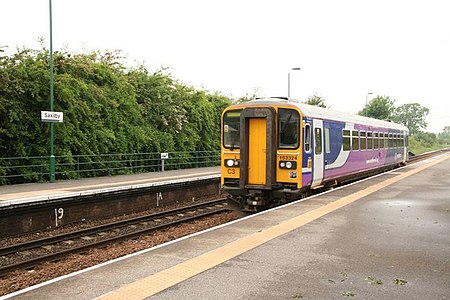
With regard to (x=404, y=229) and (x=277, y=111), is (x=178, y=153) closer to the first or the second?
(x=277, y=111)

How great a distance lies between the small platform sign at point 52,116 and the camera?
50.0ft

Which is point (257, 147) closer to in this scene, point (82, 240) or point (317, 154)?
point (317, 154)

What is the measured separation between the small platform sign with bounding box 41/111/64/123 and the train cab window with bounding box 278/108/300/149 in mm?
9128

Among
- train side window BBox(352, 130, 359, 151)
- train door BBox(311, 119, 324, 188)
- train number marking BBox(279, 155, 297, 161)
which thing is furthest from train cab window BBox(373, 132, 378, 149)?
train number marking BBox(279, 155, 297, 161)

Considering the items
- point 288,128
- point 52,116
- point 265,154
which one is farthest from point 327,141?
point 52,116

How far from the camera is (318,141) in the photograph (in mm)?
12070

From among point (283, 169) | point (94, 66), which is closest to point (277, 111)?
point (283, 169)

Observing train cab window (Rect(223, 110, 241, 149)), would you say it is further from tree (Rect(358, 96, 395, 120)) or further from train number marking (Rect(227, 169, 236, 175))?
tree (Rect(358, 96, 395, 120))

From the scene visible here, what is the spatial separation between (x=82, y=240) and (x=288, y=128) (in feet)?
19.4

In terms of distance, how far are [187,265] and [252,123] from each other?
6107mm

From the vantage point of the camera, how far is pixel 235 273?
17.5ft

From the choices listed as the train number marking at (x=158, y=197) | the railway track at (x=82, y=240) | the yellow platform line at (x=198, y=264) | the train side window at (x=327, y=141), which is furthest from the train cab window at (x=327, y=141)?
the train number marking at (x=158, y=197)

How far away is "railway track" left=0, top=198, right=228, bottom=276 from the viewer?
837 cm

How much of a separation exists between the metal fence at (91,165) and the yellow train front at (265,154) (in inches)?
320
